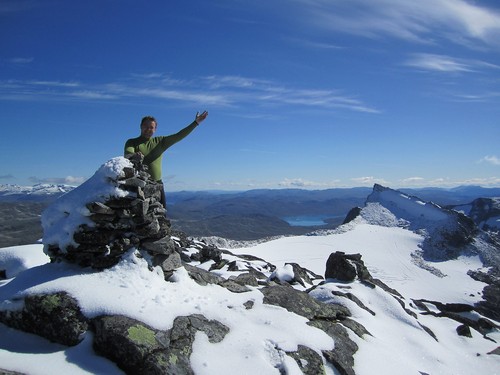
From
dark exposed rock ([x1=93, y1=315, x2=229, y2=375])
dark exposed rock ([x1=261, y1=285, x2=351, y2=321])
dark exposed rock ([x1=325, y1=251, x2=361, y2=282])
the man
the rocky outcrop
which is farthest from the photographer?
dark exposed rock ([x1=325, y1=251, x2=361, y2=282])

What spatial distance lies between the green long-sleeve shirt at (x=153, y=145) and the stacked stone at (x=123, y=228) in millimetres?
415

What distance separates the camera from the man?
1320 centimetres

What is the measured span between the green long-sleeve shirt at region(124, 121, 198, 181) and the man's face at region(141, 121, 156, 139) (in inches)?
8.4

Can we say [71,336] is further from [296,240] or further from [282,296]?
[296,240]

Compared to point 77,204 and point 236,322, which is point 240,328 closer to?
point 236,322

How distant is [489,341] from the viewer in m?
21.8

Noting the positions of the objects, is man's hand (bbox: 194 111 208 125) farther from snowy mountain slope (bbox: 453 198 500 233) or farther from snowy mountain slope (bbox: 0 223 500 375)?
snowy mountain slope (bbox: 453 198 500 233)

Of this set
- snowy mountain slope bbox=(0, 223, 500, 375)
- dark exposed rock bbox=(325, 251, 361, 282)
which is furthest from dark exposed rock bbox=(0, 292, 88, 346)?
dark exposed rock bbox=(325, 251, 361, 282)

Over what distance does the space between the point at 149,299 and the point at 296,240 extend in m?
88.6

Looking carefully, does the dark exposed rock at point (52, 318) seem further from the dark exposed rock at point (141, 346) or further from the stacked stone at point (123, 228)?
the stacked stone at point (123, 228)

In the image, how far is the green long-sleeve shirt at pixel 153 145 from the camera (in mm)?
13367

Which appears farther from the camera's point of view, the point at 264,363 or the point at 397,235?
the point at 397,235

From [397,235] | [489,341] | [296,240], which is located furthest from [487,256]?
[489,341]

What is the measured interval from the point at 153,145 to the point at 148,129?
69 cm
